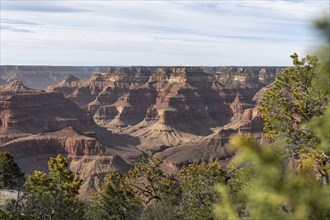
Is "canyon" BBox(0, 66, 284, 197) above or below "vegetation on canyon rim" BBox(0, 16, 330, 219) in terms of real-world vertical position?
below

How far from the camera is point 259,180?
7098mm

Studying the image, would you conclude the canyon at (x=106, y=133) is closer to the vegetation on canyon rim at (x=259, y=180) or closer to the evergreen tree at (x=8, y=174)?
the evergreen tree at (x=8, y=174)

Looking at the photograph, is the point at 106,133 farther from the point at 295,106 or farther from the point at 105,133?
the point at 295,106

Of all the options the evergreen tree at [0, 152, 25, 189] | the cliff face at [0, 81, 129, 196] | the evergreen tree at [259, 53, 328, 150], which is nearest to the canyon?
the cliff face at [0, 81, 129, 196]

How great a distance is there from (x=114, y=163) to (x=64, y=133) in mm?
22168

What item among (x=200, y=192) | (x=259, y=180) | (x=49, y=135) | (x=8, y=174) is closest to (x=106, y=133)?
(x=49, y=135)

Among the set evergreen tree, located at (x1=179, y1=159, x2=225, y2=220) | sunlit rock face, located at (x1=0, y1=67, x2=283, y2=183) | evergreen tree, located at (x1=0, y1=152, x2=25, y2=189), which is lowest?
sunlit rock face, located at (x1=0, y1=67, x2=283, y2=183)

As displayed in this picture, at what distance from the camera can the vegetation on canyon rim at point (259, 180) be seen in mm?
7113

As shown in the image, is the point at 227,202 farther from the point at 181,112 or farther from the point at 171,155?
the point at 181,112

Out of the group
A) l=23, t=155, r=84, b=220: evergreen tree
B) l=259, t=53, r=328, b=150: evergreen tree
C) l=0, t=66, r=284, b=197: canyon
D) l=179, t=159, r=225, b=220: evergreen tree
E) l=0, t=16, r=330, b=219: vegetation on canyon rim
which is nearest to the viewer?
l=0, t=16, r=330, b=219: vegetation on canyon rim

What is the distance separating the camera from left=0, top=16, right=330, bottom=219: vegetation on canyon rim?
7113mm

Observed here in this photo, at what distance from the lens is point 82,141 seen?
112750 millimetres

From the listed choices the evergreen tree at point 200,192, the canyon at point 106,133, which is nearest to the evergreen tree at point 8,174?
the evergreen tree at point 200,192

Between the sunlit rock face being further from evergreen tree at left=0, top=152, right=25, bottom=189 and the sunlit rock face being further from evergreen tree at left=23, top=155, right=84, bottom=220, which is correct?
→ evergreen tree at left=23, top=155, right=84, bottom=220
